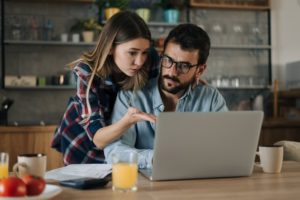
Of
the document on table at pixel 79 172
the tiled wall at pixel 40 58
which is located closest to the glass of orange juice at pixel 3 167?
Result: the document on table at pixel 79 172

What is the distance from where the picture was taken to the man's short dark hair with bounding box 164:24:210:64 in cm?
195

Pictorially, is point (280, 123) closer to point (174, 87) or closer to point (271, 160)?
point (174, 87)

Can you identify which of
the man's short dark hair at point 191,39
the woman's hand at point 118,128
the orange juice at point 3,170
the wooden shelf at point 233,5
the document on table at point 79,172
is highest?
the wooden shelf at point 233,5

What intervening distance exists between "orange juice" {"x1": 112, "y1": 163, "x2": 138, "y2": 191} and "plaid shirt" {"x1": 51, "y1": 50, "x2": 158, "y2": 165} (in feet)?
2.14

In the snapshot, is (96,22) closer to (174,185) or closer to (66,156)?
(66,156)

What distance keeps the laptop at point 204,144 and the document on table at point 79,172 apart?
0.57 ft

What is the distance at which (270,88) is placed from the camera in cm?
477

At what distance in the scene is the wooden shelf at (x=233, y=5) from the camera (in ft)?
14.9

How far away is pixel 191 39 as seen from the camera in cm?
198

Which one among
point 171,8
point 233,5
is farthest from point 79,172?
point 233,5

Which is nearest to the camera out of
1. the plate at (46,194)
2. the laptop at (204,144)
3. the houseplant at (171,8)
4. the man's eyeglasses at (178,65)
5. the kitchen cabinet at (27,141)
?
the plate at (46,194)

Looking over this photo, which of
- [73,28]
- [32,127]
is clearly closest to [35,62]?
[73,28]

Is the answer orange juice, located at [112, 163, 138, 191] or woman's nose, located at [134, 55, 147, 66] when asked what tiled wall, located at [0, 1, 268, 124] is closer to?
woman's nose, located at [134, 55, 147, 66]

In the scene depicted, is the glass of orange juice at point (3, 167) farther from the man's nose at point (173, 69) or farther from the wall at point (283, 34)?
the wall at point (283, 34)
